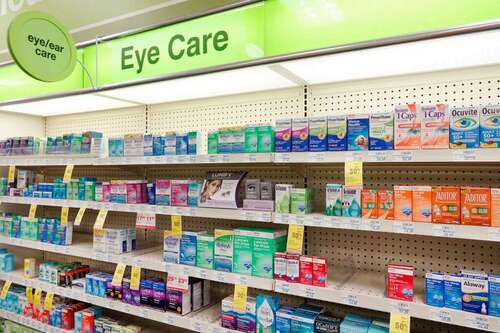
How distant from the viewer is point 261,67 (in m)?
2.03

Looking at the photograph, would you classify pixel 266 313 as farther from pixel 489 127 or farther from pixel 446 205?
pixel 489 127

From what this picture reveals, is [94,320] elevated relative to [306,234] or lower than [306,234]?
lower

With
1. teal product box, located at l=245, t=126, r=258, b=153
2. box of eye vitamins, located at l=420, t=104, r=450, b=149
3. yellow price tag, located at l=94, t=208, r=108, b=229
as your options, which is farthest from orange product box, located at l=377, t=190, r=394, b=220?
yellow price tag, located at l=94, t=208, r=108, b=229

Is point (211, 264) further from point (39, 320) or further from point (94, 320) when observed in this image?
point (39, 320)

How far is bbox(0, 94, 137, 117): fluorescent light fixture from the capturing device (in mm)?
2998

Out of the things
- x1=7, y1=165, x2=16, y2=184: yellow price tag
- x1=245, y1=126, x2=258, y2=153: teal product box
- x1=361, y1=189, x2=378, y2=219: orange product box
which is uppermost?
x1=245, y1=126, x2=258, y2=153: teal product box

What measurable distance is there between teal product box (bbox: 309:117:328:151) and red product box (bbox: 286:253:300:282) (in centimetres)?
62

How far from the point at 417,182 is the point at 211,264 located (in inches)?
54.6

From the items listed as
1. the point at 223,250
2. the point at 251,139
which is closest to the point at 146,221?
the point at 223,250

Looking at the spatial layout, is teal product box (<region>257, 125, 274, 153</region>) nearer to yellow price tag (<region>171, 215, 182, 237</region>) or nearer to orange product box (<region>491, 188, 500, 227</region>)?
yellow price tag (<region>171, 215, 182, 237</region>)

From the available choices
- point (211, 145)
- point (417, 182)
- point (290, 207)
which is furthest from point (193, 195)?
point (417, 182)

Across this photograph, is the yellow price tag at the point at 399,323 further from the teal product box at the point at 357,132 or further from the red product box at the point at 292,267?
the teal product box at the point at 357,132

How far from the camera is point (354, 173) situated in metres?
1.83

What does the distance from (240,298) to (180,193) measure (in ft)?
2.66
